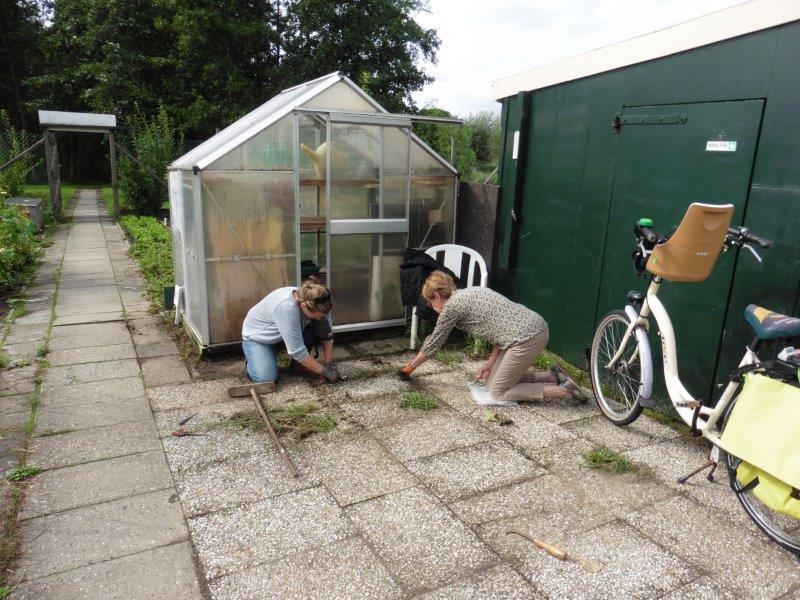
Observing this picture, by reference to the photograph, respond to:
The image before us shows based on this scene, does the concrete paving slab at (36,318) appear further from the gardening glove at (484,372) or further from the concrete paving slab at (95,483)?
the gardening glove at (484,372)

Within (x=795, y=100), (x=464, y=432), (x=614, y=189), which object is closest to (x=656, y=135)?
(x=614, y=189)

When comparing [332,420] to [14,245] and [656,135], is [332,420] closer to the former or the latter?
[656,135]

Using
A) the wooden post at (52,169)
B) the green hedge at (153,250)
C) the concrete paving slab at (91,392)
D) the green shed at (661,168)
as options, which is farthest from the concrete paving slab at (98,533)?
the wooden post at (52,169)

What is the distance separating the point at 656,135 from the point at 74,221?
15.4 metres

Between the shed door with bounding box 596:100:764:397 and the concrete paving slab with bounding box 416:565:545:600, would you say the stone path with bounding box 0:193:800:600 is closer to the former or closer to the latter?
the concrete paving slab with bounding box 416:565:545:600

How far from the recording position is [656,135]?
4.32m

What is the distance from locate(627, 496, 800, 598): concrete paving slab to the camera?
2582 millimetres

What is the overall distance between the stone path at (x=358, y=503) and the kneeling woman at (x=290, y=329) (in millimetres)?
251

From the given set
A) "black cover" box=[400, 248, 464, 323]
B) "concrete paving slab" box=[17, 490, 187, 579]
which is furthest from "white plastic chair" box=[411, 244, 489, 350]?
"concrete paving slab" box=[17, 490, 187, 579]

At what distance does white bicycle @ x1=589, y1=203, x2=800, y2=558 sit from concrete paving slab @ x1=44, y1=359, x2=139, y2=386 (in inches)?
165

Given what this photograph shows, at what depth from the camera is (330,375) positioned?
4844mm

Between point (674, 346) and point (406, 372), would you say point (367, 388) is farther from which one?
point (674, 346)

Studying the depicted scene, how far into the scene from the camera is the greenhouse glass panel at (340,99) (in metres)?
5.70

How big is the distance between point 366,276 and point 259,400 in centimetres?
201
